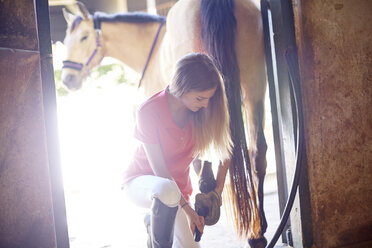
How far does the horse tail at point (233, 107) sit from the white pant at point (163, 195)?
0.41 metres

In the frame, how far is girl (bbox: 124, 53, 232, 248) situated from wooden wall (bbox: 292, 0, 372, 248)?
1.36 ft

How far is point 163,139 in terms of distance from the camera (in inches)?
67.3

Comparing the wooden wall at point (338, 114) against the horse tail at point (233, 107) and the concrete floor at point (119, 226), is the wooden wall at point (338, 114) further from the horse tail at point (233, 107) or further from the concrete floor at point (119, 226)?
the concrete floor at point (119, 226)

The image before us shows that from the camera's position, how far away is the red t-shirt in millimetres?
1650

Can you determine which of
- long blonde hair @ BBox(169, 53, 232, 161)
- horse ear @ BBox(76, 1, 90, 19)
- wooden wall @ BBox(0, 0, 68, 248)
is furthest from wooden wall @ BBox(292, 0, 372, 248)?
horse ear @ BBox(76, 1, 90, 19)

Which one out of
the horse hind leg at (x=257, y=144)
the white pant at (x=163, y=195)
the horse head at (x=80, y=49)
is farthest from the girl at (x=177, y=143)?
the horse head at (x=80, y=49)

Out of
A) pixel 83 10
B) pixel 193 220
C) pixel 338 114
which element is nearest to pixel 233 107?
pixel 338 114

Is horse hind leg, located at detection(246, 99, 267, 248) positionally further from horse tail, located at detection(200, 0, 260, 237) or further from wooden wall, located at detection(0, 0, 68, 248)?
wooden wall, located at detection(0, 0, 68, 248)

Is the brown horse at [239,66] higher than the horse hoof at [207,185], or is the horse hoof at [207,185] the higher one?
the brown horse at [239,66]

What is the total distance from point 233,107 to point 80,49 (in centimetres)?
199

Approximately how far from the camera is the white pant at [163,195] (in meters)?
1.53

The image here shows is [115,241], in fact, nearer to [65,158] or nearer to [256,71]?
[256,71]

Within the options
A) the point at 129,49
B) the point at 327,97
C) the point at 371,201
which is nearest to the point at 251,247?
the point at 371,201

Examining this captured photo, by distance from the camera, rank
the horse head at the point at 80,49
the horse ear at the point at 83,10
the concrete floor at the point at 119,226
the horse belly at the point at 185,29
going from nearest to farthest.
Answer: the horse belly at the point at 185,29 → the concrete floor at the point at 119,226 → the horse ear at the point at 83,10 → the horse head at the point at 80,49
